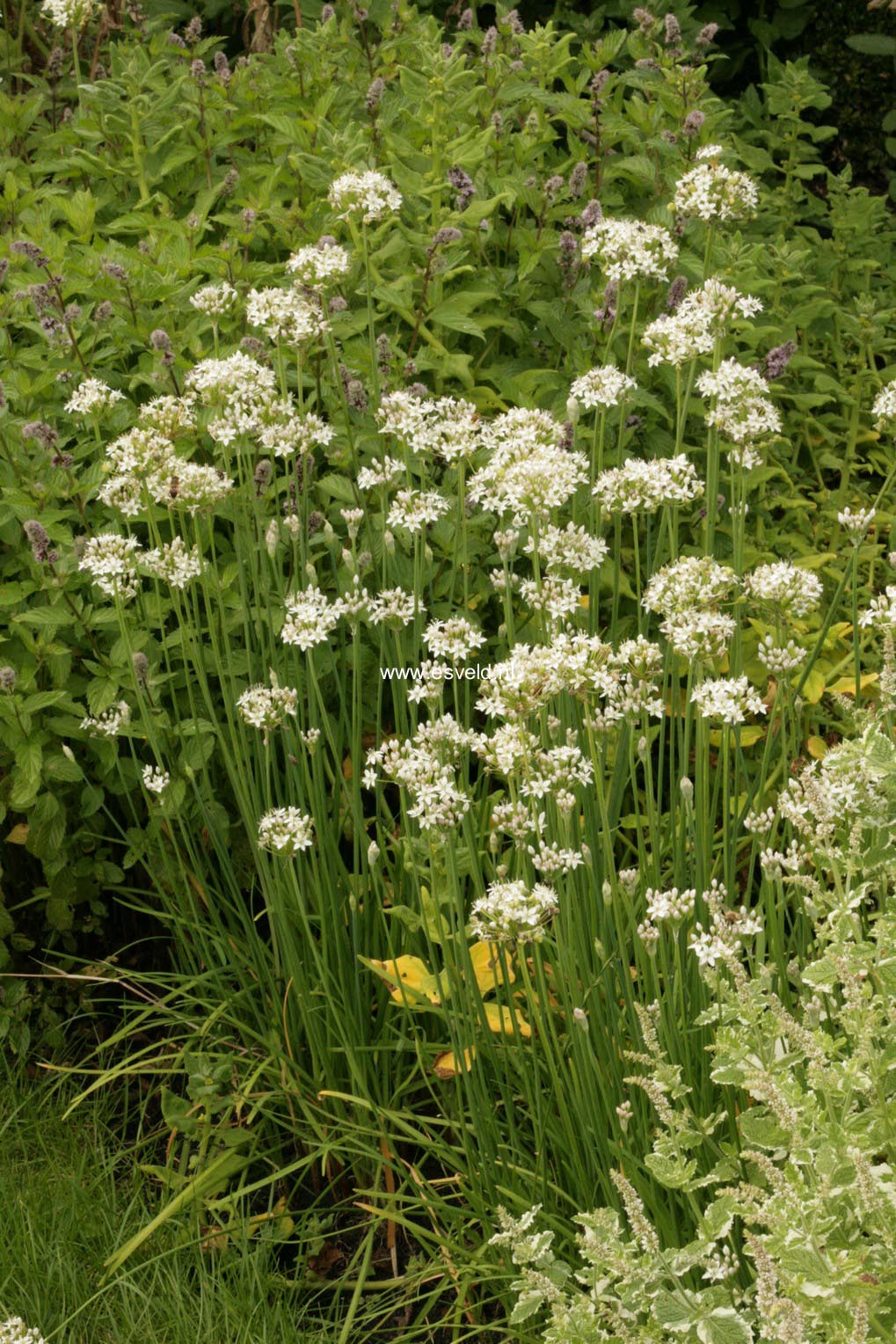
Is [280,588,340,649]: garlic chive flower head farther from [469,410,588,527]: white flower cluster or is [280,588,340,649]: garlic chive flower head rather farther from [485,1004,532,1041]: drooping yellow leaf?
[485,1004,532,1041]: drooping yellow leaf

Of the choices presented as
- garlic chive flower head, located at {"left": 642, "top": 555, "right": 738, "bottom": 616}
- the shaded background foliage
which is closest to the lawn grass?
garlic chive flower head, located at {"left": 642, "top": 555, "right": 738, "bottom": 616}

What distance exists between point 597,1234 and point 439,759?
28.8 inches

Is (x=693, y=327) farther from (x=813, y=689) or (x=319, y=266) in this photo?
(x=813, y=689)

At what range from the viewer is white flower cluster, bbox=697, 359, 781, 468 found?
251 centimetres

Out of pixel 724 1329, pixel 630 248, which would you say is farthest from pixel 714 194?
pixel 724 1329

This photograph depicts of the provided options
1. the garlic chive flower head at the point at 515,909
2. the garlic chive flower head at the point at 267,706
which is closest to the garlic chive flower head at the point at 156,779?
the garlic chive flower head at the point at 267,706

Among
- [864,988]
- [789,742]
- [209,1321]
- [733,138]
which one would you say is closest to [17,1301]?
[209,1321]

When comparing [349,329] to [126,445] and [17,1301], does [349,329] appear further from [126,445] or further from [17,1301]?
[17,1301]

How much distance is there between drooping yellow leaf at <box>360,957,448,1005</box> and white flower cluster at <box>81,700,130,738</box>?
0.68 meters

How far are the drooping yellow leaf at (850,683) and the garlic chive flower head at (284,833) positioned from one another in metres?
1.56

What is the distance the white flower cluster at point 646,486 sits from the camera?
7.80ft

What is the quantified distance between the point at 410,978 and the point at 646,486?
1.06 meters

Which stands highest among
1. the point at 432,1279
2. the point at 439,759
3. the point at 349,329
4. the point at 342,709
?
the point at 349,329

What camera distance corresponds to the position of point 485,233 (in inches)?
152
